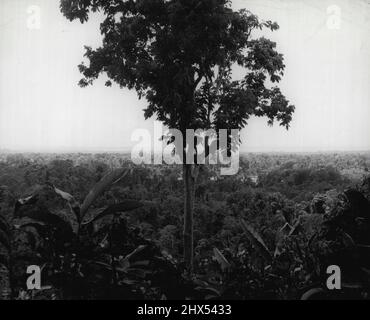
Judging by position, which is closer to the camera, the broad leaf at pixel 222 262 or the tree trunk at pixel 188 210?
the broad leaf at pixel 222 262

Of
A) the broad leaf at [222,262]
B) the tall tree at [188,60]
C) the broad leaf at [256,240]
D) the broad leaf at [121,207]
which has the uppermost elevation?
the tall tree at [188,60]

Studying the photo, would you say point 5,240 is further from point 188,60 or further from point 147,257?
point 188,60

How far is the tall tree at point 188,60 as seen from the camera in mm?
4363

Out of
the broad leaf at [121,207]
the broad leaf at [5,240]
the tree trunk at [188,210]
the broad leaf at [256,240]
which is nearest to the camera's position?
the broad leaf at [121,207]

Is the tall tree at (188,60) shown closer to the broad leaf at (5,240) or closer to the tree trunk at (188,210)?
the tree trunk at (188,210)

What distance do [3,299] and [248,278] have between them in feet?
6.80

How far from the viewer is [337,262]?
375 centimetres

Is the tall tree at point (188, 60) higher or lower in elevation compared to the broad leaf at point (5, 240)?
higher

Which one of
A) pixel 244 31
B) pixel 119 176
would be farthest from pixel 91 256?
pixel 244 31

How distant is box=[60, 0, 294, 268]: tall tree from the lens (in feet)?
14.3

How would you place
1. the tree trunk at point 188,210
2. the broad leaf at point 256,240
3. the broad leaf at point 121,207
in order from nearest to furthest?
the broad leaf at point 121,207, the broad leaf at point 256,240, the tree trunk at point 188,210

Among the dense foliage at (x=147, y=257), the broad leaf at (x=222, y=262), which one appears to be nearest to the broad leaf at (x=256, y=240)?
the dense foliage at (x=147, y=257)

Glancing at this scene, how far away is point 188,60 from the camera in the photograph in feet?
15.2

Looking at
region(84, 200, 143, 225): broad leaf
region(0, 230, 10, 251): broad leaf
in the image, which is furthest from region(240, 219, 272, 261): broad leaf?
region(0, 230, 10, 251): broad leaf
